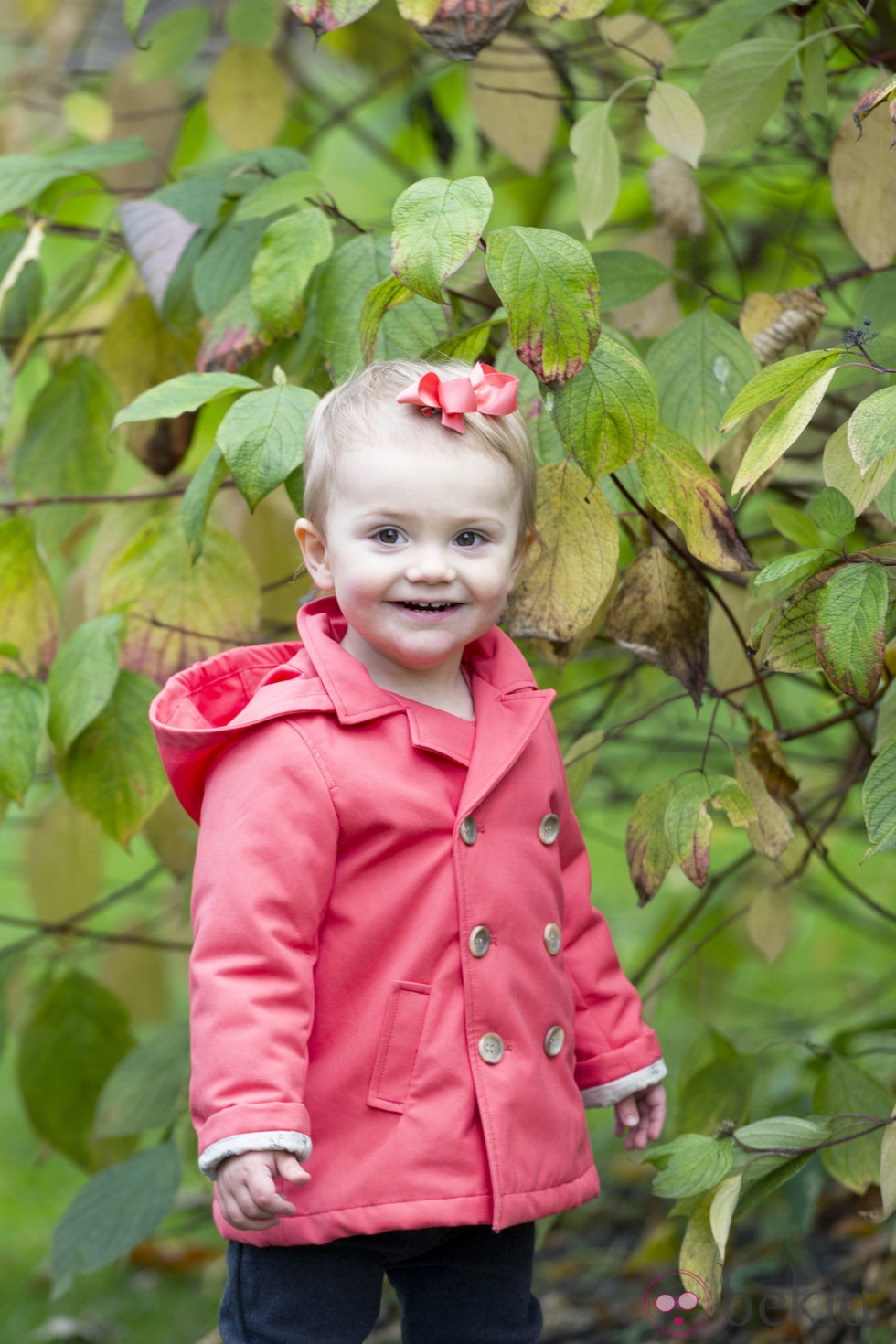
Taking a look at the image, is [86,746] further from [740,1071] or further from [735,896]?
[735,896]

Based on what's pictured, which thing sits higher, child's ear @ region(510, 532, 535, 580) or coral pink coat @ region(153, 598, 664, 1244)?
child's ear @ region(510, 532, 535, 580)

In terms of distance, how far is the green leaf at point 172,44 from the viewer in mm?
2193

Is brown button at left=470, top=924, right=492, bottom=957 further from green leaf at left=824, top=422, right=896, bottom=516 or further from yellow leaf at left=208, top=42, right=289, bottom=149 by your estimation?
yellow leaf at left=208, top=42, right=289, bottom=149

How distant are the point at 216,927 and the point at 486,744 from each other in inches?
11.6

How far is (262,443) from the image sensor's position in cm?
128

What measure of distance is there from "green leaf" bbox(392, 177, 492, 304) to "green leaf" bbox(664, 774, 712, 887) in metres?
0.53

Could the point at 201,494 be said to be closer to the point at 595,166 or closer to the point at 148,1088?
the point at 595,166

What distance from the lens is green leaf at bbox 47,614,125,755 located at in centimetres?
150

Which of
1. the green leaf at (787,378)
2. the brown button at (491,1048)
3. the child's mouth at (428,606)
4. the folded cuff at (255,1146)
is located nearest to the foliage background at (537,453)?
the green leaf at (787,378)

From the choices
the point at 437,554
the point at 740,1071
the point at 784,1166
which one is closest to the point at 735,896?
the point at 740,1071

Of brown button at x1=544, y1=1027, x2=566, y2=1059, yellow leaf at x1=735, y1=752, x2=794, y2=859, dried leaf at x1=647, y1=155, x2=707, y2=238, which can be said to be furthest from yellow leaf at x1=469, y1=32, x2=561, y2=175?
brown button at x1=544, y1=1027, x2=566, y2=1059

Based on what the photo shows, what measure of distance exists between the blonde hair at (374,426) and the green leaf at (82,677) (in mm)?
305

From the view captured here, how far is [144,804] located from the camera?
1.56 m
